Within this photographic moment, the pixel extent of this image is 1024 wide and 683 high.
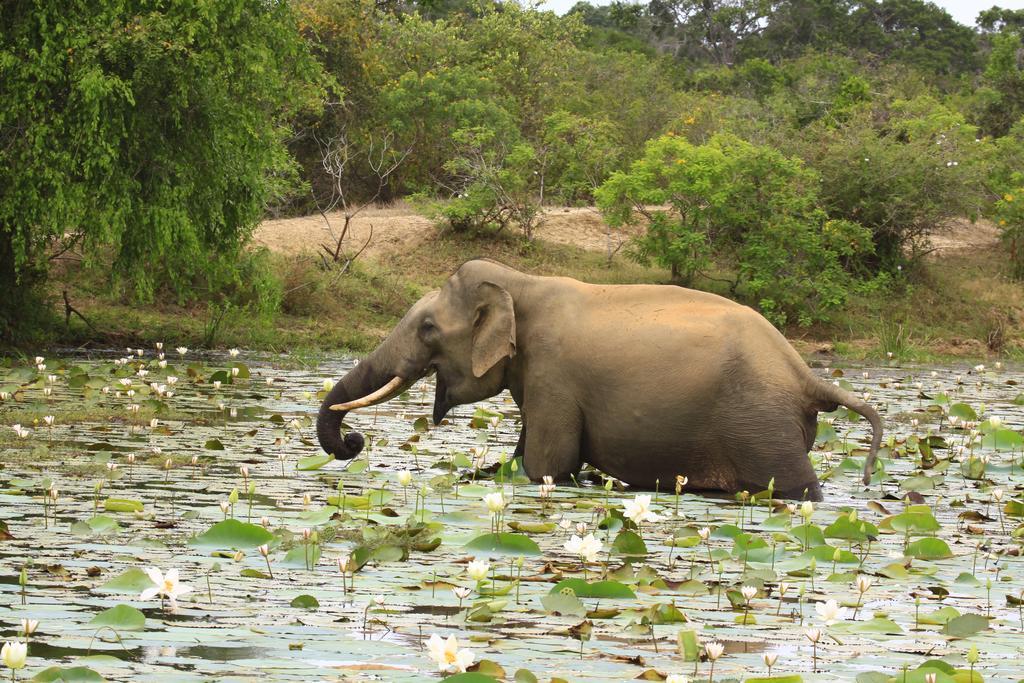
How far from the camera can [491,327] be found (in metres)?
10.9

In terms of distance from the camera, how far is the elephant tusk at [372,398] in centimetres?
1076

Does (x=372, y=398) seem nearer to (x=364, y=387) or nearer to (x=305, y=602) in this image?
(x=364, y=387)

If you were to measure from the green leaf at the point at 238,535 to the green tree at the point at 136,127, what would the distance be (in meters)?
11.4

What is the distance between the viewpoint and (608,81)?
47.2m

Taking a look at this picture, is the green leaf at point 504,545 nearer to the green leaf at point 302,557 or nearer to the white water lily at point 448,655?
the green leaf at point 302,557

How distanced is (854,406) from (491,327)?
2.61 metres

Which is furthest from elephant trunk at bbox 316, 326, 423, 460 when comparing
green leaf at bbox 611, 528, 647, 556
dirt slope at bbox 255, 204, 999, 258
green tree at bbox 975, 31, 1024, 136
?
green tree at bbox 975, 31, 1024, 136

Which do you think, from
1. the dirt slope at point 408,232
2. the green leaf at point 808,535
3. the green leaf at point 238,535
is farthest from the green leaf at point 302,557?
the dirt slope at point 408,232

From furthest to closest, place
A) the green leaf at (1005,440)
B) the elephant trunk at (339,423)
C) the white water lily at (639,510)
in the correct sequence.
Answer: the green leaf at (1005,440)
the elephant trunk at (339,423)
the white water lily at (639,510)

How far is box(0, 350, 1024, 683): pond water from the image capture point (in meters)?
5.59

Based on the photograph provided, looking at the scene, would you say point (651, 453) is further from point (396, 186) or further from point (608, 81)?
point (608, 81)

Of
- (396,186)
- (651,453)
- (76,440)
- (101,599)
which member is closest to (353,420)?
(76,440)

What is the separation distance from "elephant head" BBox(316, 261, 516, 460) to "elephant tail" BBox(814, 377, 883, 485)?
226 cm

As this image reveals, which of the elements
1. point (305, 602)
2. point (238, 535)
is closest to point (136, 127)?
point (238, 535)
